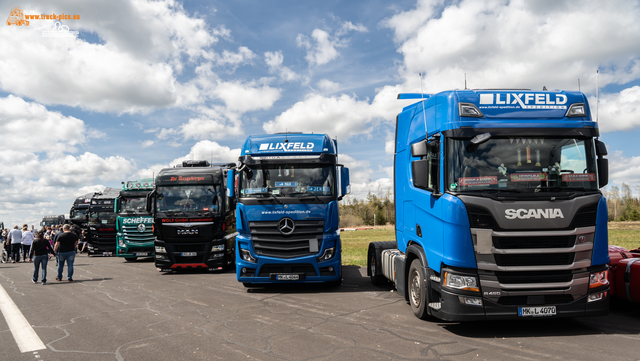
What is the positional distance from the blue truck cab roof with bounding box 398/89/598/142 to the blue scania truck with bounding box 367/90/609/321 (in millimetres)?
14

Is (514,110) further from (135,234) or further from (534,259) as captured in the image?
(135,234)

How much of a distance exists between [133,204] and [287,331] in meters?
14.8

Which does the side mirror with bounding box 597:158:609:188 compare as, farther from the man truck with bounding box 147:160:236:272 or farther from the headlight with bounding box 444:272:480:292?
Result: the man truck with bounding box 147:160:236:272

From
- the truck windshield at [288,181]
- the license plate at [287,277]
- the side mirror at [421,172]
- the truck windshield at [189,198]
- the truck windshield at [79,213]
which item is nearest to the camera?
the side mirror at [421,172]

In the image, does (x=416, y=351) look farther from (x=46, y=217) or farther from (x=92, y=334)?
(x=46, y=217)

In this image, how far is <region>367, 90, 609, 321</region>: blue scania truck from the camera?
5590mm

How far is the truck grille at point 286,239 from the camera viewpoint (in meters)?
9.49

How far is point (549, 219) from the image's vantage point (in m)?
5.56

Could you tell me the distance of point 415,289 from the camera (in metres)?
7.00

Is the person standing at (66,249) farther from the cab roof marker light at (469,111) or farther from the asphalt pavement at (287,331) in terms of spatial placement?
the cab roof marker light at (469,111)

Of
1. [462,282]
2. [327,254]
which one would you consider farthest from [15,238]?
[462,282]

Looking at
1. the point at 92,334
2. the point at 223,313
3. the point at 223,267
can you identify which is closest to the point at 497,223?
the point at 223,313

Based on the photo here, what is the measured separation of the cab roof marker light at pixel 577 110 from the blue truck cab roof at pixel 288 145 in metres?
5.27

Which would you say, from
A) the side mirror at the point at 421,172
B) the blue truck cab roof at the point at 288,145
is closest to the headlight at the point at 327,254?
the blue truck cab roof at the point at 288,145
